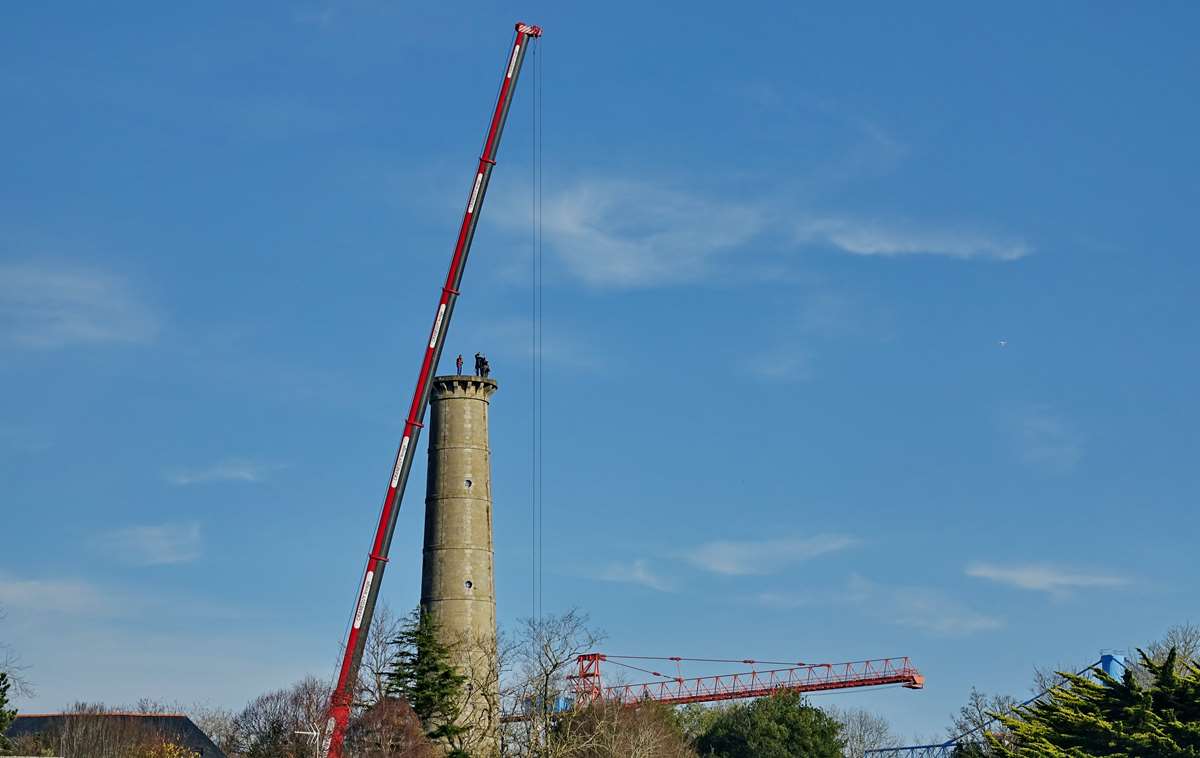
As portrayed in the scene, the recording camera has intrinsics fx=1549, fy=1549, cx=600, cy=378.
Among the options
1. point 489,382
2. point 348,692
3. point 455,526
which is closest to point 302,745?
point 348,692

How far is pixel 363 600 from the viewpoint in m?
65.8

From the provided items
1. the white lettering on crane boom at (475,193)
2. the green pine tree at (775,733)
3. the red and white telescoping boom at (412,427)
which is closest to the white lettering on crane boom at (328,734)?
the red and white telescoping boom at (412,427)

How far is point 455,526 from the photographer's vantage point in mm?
66938

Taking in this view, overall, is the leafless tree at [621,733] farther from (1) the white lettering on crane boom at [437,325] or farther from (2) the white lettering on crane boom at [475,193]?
(2) the white lettering on crane boom at [475,193]

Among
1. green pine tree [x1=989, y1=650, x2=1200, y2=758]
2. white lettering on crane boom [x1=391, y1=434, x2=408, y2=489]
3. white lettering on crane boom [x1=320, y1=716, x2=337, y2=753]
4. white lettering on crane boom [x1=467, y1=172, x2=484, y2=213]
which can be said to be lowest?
green pine tree [x1=989, y1=650, x2=1200, y2=758]

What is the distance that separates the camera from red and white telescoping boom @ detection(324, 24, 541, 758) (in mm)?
62750

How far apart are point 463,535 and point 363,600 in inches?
199

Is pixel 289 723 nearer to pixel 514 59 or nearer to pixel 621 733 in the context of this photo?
pixel 621 733

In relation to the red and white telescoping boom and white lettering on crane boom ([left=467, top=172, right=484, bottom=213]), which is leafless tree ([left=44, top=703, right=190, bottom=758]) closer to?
the red and white telescoping boom

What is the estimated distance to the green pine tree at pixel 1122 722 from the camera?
50.4 meters

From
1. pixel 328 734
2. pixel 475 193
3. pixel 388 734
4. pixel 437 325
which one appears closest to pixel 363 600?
pixel 328 734

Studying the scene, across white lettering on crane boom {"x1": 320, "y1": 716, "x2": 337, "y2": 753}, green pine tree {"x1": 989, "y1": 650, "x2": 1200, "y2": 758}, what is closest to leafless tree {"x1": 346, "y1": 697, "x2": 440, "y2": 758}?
white lettering on crane boom {"x1": 320, "y1": 716, "x2": 337, "y2": 753}

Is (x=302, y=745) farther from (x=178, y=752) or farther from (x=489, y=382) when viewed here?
(x=489, y=382)

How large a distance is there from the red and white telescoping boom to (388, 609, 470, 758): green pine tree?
208cm
